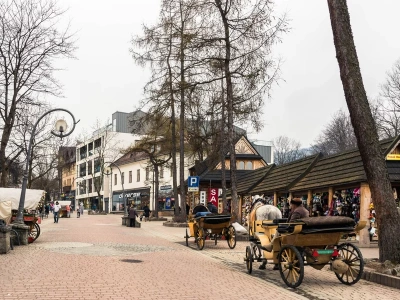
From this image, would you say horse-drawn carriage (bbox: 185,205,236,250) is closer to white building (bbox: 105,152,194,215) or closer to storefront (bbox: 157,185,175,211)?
white building (bbox: 105,152,194,215)

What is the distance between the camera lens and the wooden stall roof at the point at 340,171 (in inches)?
698

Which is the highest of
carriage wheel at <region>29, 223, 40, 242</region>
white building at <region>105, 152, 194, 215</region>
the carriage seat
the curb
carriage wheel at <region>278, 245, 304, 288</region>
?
white building at <region>105, 152, 194, 215</region>

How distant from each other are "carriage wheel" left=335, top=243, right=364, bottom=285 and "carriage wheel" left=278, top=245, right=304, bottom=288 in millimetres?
1020

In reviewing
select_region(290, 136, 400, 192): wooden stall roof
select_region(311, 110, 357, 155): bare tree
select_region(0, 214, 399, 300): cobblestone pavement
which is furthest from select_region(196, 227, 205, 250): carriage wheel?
select_region(311, 110, 357, 155): bare tree

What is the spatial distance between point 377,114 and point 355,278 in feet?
130

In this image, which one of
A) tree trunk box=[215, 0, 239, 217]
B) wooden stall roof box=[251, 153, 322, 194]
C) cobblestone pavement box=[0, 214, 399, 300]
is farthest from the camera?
wooden stall roof box=[251, 153, 322, 194]

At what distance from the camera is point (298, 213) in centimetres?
1034

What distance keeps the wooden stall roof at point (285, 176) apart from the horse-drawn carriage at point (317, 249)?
13.4 m

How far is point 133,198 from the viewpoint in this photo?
254ft

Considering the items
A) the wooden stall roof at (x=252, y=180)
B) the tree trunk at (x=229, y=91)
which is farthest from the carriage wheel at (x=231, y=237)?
the wooden stall roof at (x=252, y=180)

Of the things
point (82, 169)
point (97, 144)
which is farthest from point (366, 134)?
point (82, 169)

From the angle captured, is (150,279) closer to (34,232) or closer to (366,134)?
(366,134)

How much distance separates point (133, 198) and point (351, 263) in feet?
227

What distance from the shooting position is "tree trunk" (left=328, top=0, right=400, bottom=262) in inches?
436
